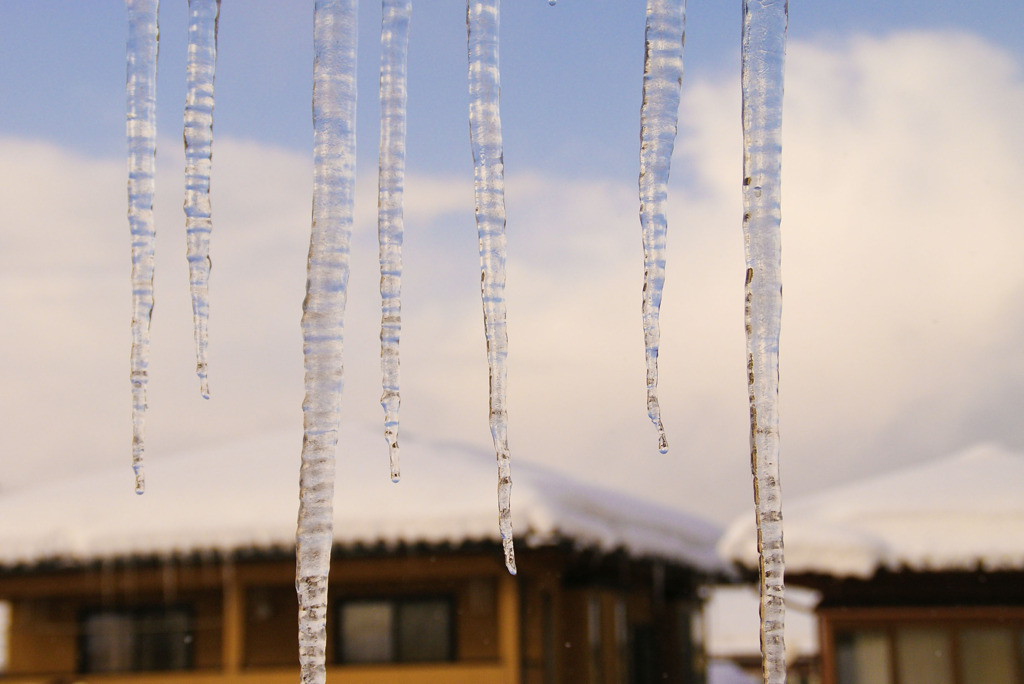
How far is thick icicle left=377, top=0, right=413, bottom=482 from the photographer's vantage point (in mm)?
4363

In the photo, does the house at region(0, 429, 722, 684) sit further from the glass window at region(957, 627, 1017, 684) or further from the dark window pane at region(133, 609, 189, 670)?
the glass window at region(957, 627, 1017, 684)

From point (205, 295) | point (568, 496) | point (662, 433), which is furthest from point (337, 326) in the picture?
point (568, 496)

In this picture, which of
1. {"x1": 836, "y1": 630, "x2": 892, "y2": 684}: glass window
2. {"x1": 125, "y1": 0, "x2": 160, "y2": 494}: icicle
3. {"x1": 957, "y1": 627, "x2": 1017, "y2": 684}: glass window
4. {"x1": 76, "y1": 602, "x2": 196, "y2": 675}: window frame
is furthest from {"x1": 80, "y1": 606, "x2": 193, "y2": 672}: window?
{"x1": 125, "y1": 0, "x2": 160, "y2": 494}: icicle

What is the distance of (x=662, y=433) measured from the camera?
3.99 m

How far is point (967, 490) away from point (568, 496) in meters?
4.15

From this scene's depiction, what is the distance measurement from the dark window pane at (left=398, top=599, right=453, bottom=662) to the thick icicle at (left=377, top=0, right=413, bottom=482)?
7633mm

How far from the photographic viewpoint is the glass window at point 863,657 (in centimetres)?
1109

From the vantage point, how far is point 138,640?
12547 mm

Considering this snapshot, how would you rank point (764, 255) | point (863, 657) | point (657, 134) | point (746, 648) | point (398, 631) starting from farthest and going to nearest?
point (746, 648) → point (398, 631) → point (863, 657) → point (657, 134) → point (764, 255)

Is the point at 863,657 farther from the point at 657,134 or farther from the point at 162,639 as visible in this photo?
the point at 657,134

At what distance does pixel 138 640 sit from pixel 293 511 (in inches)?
129

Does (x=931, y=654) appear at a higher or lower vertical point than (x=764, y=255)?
lower

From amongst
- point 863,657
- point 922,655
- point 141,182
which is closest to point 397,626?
point 863,657

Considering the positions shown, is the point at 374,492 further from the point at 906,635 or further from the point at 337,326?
the point at 337,326
